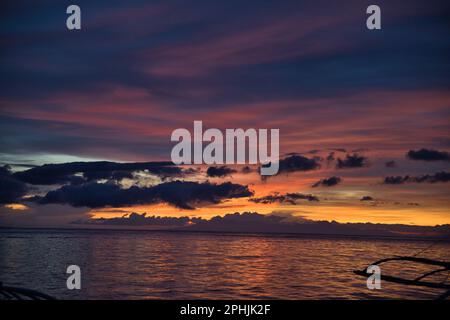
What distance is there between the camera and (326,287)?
165 ft

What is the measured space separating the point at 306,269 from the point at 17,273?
4027cm
